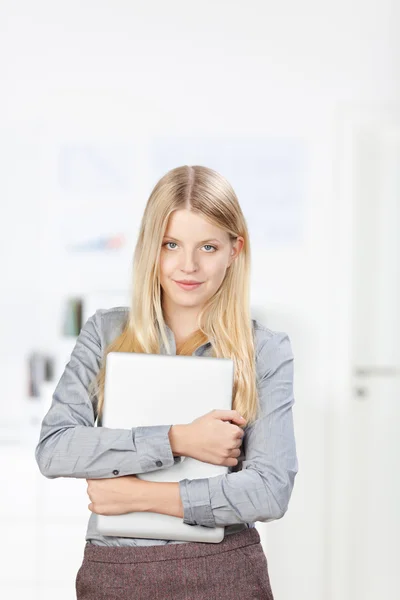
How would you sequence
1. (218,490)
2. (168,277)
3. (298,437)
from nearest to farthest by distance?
(218,490) → (168,277) → (298,437)

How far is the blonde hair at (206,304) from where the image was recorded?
4.96ft

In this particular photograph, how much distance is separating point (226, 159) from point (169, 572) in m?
2.53

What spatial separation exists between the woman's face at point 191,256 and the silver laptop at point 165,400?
137 mm

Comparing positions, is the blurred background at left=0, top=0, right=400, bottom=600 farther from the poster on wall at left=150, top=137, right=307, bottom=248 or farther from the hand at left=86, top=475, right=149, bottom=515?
the hand at left=86, top=475, right=149, bottom=515

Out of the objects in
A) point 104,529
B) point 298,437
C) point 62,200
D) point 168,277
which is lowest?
point 298,437

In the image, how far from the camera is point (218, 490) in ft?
4.65

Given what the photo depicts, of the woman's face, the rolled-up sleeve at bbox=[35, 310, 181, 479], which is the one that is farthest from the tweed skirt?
the woman's face

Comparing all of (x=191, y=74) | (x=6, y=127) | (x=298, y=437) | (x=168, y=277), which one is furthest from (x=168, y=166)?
(x=168, y=277)

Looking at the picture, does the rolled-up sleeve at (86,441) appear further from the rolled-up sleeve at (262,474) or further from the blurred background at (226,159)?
the blurred background at (226,159)

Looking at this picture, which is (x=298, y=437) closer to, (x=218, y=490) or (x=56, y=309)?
(x=56, y=309)

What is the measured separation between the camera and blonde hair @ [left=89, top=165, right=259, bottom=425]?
1.51 metres

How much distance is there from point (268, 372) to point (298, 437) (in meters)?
2.23

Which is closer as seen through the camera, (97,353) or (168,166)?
(97,353)

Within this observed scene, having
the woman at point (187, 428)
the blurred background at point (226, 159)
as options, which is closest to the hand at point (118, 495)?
the woman at point (187, 428)
